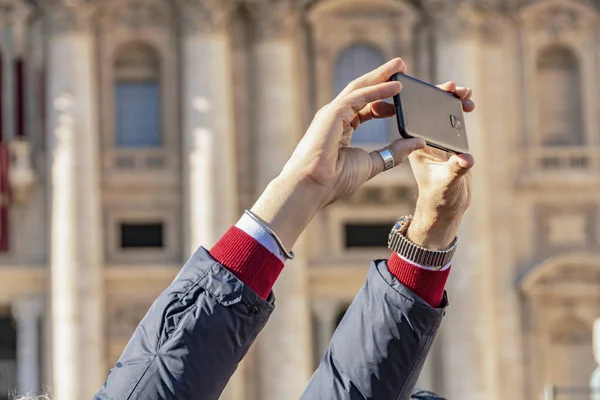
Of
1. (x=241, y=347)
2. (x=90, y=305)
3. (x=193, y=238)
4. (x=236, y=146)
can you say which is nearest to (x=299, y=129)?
(x=236, y=146)

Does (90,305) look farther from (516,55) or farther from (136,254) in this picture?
(516,55)

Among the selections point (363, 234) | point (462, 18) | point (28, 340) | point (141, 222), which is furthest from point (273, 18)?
point (28, 340)

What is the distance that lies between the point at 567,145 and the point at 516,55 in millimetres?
2344

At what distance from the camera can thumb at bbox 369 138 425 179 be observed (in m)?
3.68

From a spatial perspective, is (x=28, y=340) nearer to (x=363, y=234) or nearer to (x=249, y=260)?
(x=363, y=234)

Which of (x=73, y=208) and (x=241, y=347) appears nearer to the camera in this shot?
(x=241, y=347)

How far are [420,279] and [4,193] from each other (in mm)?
28403

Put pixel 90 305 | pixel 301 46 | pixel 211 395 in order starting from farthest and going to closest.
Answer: pixel 301 46 → pixel 90 305 → pixel 211 395

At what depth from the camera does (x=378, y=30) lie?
32.8 m

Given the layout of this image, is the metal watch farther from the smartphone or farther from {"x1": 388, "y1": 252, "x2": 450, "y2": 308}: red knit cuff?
the smartphone

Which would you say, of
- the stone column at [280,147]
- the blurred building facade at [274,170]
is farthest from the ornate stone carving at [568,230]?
the stone column at [280,147]

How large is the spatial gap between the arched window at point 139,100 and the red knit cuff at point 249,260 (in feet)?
96.7

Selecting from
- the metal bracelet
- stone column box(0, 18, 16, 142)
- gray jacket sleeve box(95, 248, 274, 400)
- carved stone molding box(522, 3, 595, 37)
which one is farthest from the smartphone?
carved stone molding box(522, 3, 595, 37)

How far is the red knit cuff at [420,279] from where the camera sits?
3.62 metres
